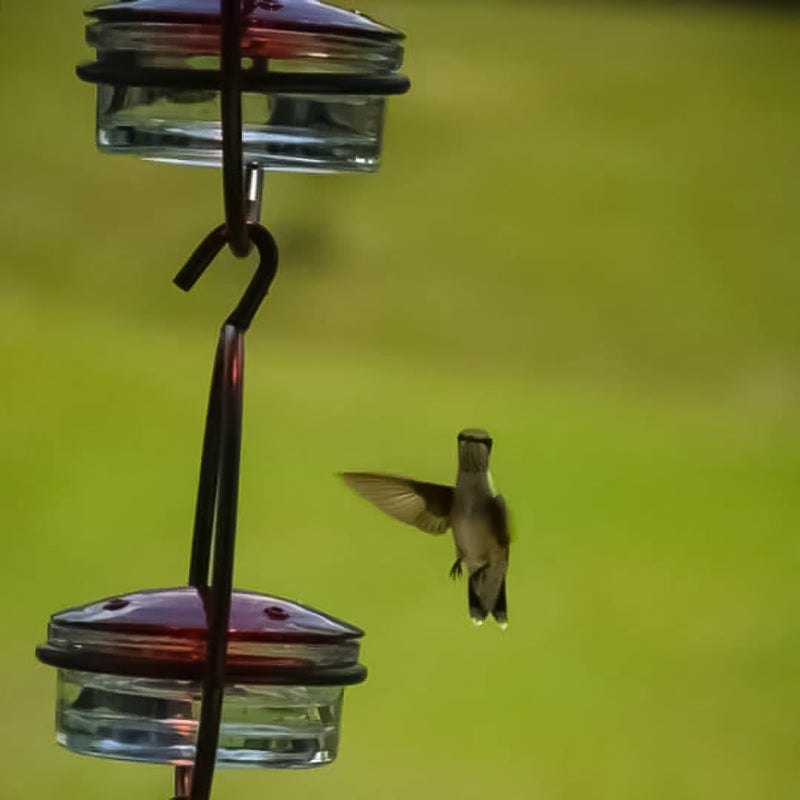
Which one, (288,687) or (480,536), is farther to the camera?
(480,536)

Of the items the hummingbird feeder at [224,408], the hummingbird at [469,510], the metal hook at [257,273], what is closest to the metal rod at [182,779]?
the hummingbird feeder at [224,408]

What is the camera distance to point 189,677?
558 millimetres

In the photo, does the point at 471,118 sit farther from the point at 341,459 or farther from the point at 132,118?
the point at 132,118

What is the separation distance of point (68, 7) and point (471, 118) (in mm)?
574

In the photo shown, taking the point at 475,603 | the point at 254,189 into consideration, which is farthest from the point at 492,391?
the point at 254,189

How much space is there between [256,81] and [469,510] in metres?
0.49

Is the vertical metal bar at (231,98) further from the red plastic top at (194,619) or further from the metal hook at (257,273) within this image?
the red plastic top at (194,619)

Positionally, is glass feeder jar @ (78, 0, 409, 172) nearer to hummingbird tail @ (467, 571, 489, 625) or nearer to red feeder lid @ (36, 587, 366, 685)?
red feeder lid @ (36, 587, 366, 685)

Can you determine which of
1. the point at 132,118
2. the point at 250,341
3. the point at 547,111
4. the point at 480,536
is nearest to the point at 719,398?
the point at 547,111

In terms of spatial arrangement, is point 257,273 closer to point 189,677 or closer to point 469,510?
point 189,677

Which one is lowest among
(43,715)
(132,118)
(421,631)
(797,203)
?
(43,715)

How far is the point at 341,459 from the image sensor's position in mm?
1688

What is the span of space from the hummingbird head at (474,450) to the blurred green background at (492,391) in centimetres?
69

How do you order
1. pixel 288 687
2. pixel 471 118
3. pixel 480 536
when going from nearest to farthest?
pixel 288 687, pixel 480 536, pixel 471 118
